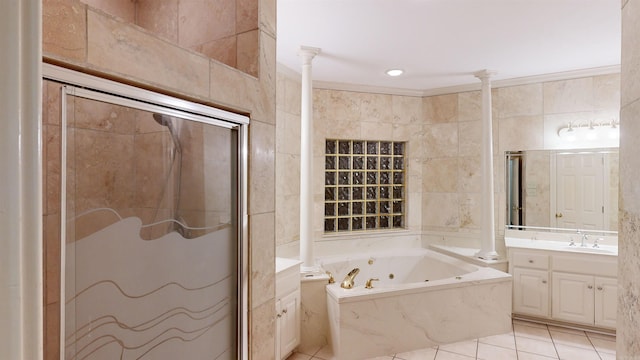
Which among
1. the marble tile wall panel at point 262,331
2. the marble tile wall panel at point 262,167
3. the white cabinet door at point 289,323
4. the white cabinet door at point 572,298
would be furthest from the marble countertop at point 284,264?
the white cabinet door at point 572,298

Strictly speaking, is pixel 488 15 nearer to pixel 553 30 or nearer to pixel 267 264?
pixel 553 30

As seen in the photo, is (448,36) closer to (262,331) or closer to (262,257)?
(262,257)

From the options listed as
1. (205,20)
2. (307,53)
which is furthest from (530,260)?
(205,20)

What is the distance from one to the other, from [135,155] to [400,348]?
2.62 m

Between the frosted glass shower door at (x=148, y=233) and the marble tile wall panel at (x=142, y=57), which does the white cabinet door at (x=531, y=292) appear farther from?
the marble tile wall panel at (x=142, y=57)

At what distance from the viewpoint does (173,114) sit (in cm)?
106

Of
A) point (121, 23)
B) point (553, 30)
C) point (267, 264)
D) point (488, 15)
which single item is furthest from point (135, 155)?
point (553, 30)

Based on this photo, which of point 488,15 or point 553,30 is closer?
point 488,15

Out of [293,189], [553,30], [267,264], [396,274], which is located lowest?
[396,274]

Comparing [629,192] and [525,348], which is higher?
[629,192]

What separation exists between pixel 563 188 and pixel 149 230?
13.7ft

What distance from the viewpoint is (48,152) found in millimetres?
774

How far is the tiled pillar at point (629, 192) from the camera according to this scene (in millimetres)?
727
